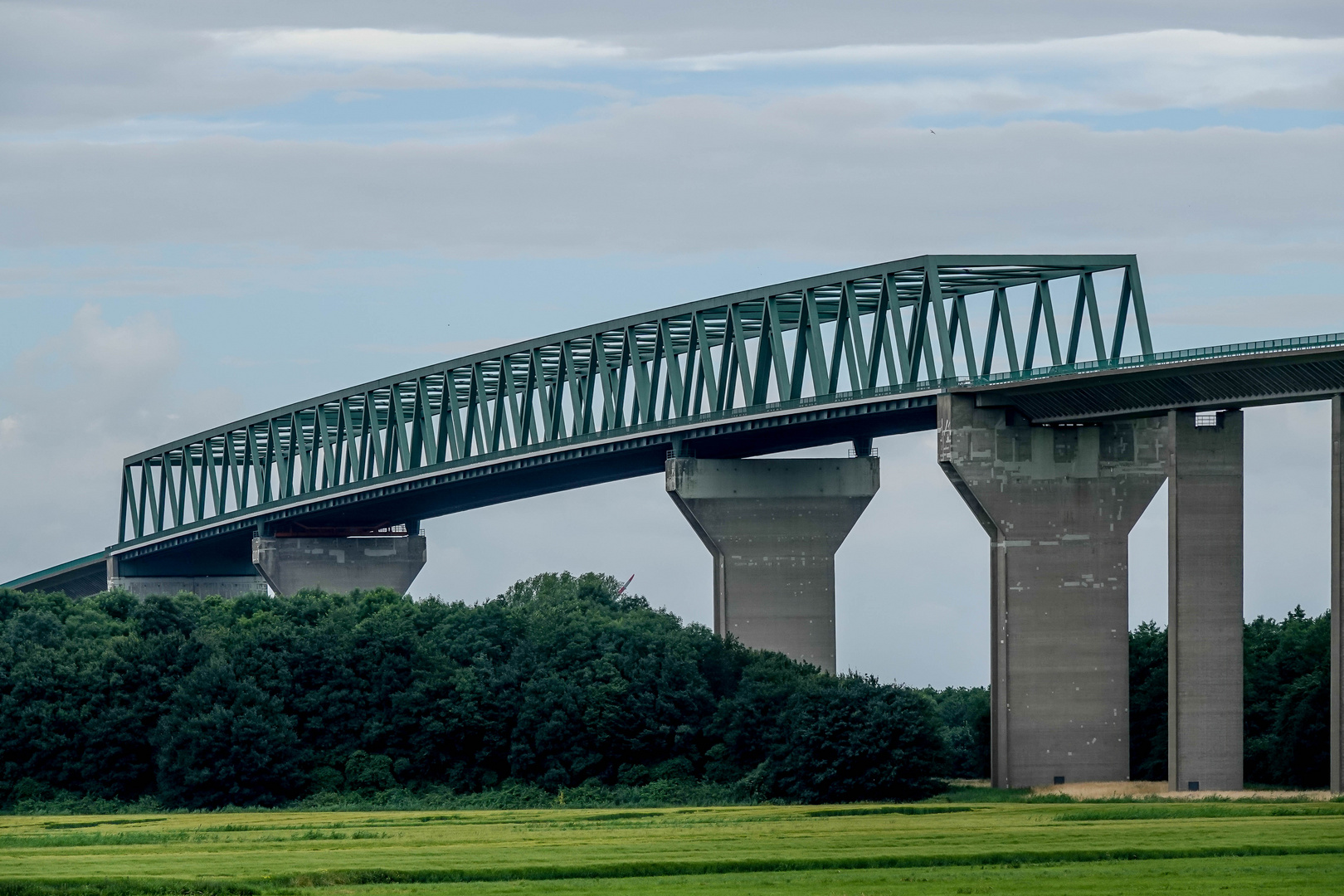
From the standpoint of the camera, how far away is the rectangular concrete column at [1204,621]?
80.1 meters

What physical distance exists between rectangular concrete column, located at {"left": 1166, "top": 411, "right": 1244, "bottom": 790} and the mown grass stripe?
22699 millimetres

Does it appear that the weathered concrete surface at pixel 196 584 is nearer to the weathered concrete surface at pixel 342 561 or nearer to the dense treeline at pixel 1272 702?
the weathered concrete surface at pixel 342 561

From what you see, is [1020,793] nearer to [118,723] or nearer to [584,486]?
[118,723]

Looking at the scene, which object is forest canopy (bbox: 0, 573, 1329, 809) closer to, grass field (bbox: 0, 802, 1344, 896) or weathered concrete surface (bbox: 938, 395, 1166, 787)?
weathered concrete surface (bbox: 938, 395, 1166, 787)

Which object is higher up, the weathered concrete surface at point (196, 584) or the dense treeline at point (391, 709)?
the weathered concrete surface at point (196, 584)

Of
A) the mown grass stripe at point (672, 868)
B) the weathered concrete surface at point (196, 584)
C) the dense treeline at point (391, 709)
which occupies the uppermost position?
the weathered concrete surface at point (196, 584)

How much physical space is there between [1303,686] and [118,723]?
49.4 metres

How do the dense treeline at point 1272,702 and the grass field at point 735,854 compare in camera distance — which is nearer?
the grass field at point 735,854

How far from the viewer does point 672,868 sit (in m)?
56.6

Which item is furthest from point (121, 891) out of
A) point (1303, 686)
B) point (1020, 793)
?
point (1303, 686)

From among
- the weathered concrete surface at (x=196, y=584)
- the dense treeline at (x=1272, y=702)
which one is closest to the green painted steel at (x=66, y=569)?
the weathered concrete surface at (x=196, y=584)

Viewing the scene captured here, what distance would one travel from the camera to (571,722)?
9638cm

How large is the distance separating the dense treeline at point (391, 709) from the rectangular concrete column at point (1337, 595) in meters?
18.4

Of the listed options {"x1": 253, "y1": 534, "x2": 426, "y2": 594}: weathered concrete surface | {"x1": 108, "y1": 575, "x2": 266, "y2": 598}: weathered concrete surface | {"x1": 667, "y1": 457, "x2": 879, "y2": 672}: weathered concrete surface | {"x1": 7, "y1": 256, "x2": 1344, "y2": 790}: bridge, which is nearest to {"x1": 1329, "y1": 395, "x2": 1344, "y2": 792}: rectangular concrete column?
{"x1": 7, "y1": 256, "x2": 1344, "y2": 790}: bridge
